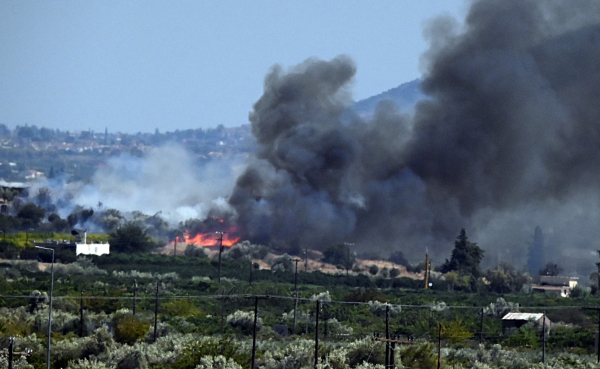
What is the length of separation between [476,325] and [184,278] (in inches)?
1299

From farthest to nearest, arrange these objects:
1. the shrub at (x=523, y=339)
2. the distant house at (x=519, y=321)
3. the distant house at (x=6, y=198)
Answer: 1. the distant house at (x=6, y=198)
2. the distant house at (x=519, y=321)
3. the shrub at (x=523, y=339)

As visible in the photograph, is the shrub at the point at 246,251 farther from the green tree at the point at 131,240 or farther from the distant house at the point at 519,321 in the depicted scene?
the distant house at the point at 519,321

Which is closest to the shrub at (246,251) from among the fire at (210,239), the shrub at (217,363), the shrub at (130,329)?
the fire at (210,239)

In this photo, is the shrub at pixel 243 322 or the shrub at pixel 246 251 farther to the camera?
the shrub at pixel 246 251

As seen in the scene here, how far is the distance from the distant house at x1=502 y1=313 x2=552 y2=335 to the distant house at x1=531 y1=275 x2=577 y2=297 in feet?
112

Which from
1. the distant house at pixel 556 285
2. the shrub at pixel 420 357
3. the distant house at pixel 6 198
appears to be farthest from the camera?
the distant house at pixel 6 198

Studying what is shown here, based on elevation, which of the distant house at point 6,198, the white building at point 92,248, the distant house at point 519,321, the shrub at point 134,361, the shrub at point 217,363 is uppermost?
the distant house at point 6,198

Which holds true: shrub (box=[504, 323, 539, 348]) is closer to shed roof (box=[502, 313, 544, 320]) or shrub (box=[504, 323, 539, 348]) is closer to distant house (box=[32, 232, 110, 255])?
shed roof (box=[502, 313, 544, 320])

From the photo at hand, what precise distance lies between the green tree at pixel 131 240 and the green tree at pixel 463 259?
3185cm

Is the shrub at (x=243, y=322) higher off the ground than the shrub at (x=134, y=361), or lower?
higher

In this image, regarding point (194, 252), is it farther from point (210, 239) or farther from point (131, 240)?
point (131, 240)

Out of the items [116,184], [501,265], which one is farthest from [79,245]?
[116,184]

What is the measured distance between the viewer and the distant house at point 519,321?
225ft

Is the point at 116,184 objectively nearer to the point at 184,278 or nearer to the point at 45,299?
the point at 184,278
